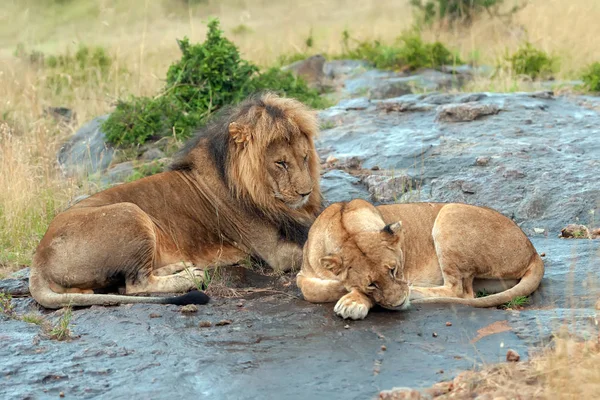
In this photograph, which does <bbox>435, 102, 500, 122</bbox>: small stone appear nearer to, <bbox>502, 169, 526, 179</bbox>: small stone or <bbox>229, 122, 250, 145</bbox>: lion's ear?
<bbox>502, 169, 526, 179</bbox>: small stone

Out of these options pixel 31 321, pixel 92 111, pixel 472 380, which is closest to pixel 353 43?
pixel 92 111

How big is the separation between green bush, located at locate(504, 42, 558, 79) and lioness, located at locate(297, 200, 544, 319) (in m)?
7.80

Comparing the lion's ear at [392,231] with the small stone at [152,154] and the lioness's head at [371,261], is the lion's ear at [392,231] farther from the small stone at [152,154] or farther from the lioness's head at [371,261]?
the small stone at [152,154]

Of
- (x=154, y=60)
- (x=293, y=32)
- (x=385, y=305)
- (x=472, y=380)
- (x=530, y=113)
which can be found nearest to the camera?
(x=472, y=380)

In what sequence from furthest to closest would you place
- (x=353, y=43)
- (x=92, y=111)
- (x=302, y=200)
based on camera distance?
(x=353, y=43)
(x=92, y=111)
(x=302, y=200)

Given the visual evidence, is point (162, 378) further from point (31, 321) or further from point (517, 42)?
point (517, 42)

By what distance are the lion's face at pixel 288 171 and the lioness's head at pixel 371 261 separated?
1.31 meters

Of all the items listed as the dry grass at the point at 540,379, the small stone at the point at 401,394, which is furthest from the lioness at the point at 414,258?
the small stone at the point at 401,394

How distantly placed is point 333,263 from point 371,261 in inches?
9.5

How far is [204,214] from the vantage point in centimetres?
726

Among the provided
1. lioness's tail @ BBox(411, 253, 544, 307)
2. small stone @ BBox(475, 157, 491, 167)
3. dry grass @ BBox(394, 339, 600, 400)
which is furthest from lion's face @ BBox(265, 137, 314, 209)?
dry grass @ BBox(394, 339, 600, 400)

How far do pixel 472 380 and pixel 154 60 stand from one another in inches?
511

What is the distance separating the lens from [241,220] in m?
7.28

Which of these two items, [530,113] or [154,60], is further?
[154,60]
